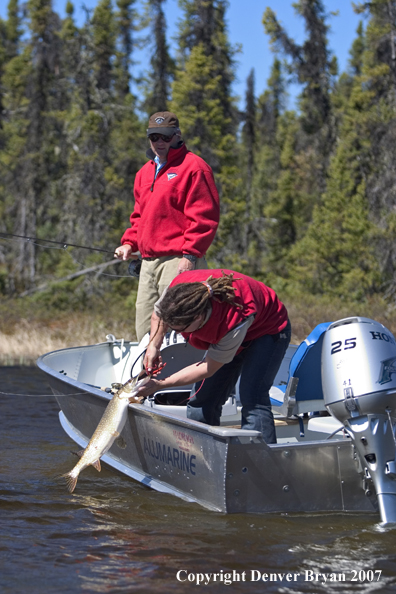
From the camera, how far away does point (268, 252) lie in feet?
97.0

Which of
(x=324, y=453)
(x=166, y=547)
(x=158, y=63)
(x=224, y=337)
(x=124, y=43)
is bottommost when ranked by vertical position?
(x=166, y=547)

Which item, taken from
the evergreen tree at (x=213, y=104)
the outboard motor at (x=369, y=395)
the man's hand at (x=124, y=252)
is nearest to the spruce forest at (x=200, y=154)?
the evergreen tree at (x=213, y=104)

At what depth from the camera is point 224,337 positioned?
4.18m

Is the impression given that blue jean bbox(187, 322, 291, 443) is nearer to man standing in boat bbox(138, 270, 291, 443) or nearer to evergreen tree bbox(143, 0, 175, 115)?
man standing in boat bbox(138, 270, 291, 443)

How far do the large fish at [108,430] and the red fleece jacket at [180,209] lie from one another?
1205 mm

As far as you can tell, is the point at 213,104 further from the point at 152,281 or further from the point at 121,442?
the point at 121,442

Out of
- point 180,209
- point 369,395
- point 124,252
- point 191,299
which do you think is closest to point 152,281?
point 124,252

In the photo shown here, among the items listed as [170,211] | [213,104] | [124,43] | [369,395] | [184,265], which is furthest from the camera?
[124,43]

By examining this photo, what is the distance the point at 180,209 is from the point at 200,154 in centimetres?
1675

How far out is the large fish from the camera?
4.79 metres

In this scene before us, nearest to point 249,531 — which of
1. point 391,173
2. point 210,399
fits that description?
point 210,399

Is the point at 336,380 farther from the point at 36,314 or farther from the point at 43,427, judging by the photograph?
the point at 36,314

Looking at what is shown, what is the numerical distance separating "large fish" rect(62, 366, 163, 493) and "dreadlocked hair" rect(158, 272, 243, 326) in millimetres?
842

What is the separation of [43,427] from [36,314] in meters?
12.2
